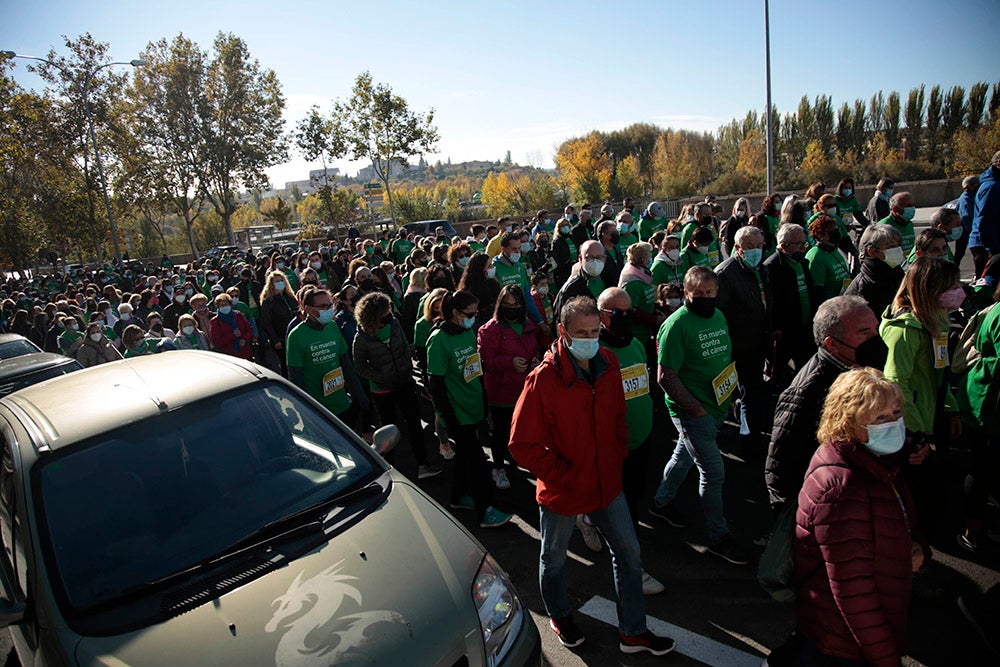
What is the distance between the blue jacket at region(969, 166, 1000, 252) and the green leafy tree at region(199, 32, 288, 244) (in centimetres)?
3927

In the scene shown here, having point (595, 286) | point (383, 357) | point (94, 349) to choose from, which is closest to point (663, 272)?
point (595, 286)

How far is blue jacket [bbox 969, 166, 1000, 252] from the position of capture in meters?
7.56

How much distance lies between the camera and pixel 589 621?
3611 mm

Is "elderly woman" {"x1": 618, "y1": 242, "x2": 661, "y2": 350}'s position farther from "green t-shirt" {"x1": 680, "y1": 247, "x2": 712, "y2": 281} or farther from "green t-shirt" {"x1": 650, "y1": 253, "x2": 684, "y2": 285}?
"green t-shirt" {"x1": 680, "y1": 247, "x2": 712, "y2": 281}

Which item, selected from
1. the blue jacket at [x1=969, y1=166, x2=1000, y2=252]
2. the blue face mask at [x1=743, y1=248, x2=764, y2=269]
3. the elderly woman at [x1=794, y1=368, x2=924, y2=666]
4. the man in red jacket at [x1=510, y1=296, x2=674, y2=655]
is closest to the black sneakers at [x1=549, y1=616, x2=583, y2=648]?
the man in red jacket at [x1=510, y1=296, x2=674, y2=655]

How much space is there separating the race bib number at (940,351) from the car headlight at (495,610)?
2.96m

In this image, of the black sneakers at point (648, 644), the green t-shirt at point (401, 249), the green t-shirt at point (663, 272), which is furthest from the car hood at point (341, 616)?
the green t-shirt at point (401, 249)

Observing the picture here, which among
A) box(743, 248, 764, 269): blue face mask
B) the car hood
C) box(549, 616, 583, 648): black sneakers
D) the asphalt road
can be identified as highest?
box(743, 248, 764, 269): blue face mask

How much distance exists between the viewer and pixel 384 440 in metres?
3.35

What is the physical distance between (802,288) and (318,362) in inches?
187

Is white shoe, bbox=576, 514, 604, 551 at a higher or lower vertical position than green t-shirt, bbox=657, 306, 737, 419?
lower

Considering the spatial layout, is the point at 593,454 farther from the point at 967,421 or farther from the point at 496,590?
the point at 967,421

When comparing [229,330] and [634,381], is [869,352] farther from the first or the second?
[229,330]

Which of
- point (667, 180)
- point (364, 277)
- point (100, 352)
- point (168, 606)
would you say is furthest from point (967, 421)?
point (667, 180)
